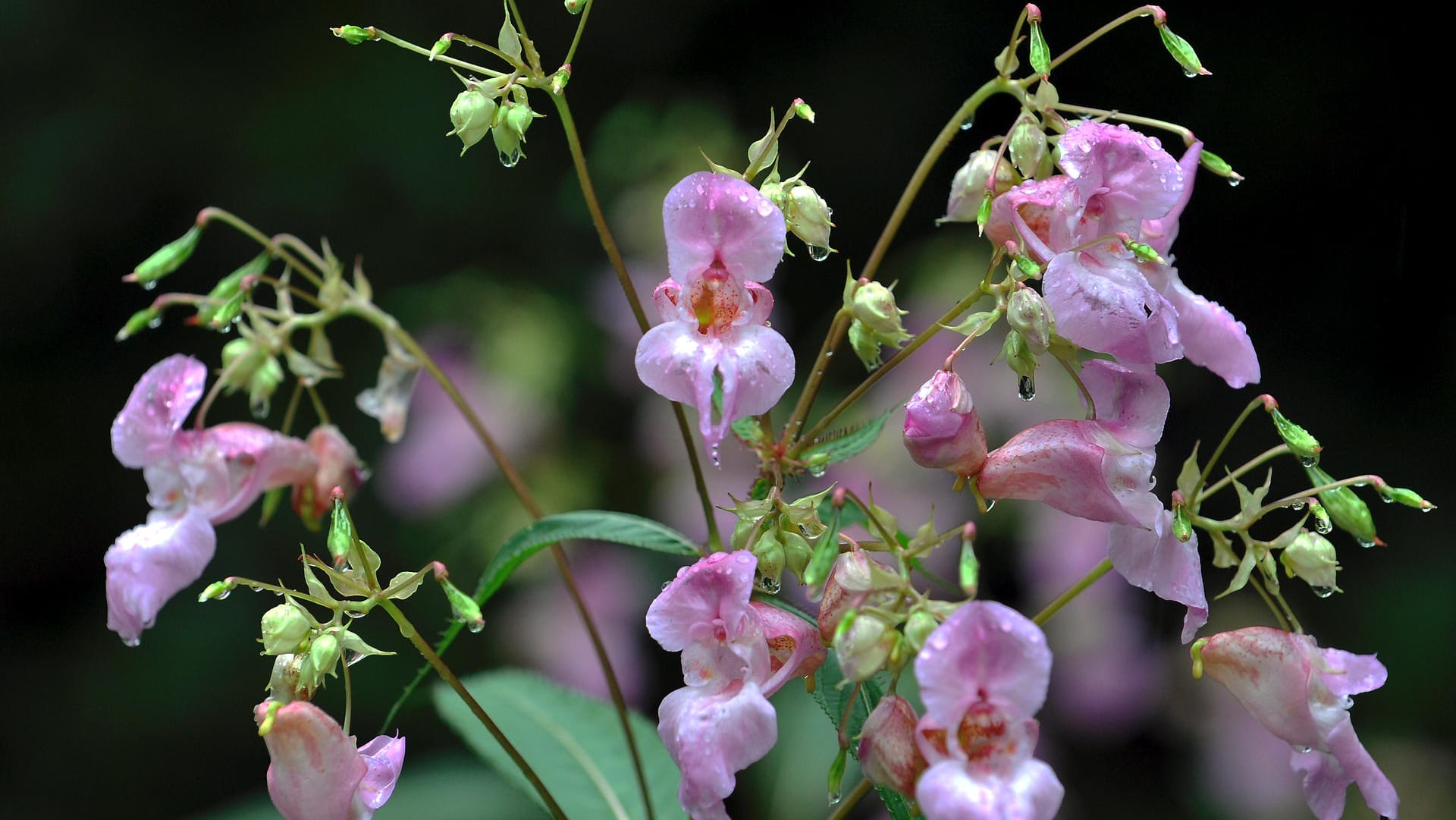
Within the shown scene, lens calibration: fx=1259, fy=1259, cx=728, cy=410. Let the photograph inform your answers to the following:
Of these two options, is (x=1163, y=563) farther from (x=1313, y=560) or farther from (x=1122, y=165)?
(x=1122, y=165)

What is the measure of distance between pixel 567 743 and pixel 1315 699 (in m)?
0.91

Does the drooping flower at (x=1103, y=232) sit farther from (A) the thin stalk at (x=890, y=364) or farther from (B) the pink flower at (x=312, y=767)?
(B) the pink flower at (x=312, y=767)

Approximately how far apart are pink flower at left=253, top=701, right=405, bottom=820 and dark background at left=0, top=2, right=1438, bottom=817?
1660mm

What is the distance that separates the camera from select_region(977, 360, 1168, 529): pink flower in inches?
36.8

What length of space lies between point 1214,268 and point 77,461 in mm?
2693

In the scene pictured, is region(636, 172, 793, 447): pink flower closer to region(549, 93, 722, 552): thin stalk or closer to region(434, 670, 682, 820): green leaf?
region(549, 93, 722, 552): thin stalk

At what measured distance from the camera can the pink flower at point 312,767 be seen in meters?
0.93

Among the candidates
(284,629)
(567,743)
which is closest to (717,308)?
(284,629)

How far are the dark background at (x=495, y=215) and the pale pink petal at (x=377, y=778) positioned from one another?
Result: 64.2 inches

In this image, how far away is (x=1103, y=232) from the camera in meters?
0.97

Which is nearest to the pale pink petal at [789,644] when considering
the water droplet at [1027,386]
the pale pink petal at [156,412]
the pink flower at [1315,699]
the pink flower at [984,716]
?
the pink flower at [984,716]

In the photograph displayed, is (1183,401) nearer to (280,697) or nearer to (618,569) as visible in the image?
(618,569)

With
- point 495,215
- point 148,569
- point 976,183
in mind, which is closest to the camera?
point 976,183

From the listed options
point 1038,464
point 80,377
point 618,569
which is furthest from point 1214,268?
point 80,377
